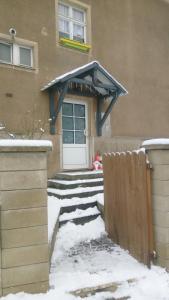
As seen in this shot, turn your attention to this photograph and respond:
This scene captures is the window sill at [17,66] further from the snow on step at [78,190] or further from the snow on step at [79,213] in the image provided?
the snow on step at [79,213]

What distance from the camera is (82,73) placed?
7969mm

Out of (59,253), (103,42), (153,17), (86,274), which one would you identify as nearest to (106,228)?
(59,253)

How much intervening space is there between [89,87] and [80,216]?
459 centimetres

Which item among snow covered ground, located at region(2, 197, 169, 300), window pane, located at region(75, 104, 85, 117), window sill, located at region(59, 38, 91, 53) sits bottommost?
snow covered ground, located at region(2, 197, 169, 300)

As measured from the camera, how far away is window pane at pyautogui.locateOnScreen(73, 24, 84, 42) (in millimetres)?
8836

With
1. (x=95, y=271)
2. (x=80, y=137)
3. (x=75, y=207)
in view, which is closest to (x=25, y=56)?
(x=80, y=137)

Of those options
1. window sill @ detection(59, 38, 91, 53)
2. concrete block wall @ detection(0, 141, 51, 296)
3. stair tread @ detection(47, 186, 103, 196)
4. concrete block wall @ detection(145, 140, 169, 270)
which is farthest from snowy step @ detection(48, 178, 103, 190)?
window sill @ detection(59, 38, 91, 53)

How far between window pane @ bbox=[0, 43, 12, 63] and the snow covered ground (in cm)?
441

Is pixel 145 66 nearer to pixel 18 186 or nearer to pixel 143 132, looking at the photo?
pixel 143 132

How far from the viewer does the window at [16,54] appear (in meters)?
7.41

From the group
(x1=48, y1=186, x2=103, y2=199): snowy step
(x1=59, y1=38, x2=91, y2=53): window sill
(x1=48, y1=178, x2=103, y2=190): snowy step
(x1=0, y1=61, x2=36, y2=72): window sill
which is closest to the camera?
(x1=48, y1=186, x2=103, y2=199): snowy step

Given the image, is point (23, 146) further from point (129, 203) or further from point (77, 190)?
point (77, 190)

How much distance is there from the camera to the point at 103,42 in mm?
9258

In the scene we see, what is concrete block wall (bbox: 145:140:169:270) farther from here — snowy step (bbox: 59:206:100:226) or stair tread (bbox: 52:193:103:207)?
stair tread (bbox: 52:193:103:207)
